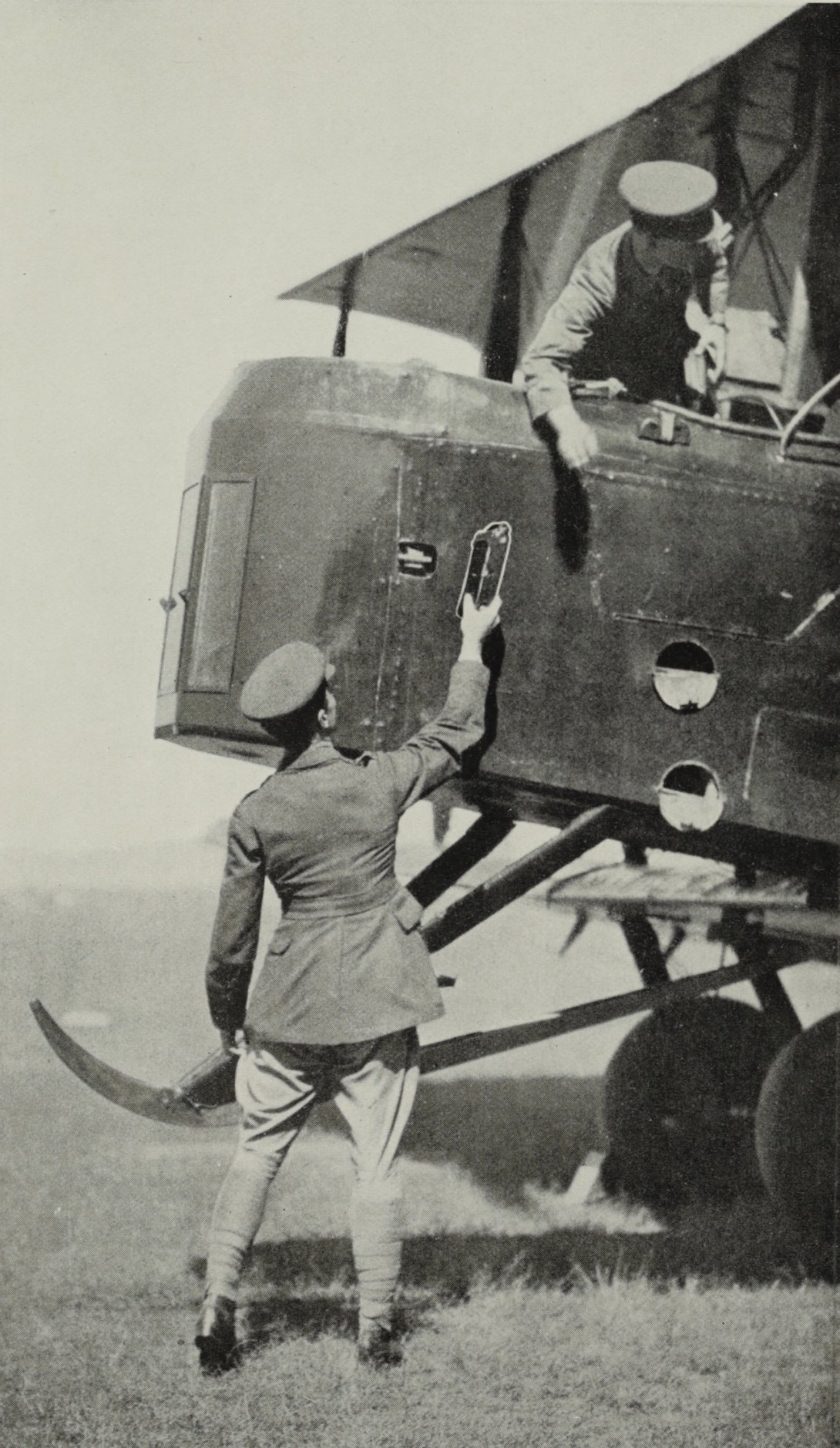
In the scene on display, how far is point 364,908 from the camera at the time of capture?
3682mm

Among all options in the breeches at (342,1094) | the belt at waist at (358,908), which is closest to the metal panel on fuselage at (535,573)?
the belt at waist at (358,908)

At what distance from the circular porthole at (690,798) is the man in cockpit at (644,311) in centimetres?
94

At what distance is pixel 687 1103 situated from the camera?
6.07m

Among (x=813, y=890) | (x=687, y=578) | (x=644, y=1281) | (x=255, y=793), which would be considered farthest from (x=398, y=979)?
(x=813, y=890)

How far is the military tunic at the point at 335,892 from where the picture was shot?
3.58 metres

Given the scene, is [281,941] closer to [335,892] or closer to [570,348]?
[335,892]

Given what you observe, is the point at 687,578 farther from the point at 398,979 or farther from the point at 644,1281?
the point at 644,1281

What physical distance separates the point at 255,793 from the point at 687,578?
4.51 feet

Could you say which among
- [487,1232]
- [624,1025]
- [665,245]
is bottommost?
[624,1025]

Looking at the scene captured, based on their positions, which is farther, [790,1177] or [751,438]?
[790,1177]

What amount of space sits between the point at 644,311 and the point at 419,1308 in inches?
123

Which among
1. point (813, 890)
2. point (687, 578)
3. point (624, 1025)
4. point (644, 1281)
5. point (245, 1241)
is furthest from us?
point (624, 1025)

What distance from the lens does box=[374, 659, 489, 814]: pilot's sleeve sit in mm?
3572

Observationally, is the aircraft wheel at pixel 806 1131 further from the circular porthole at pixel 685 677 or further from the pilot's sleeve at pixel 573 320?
the pilot's sleeve at pixel 573 320
